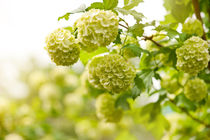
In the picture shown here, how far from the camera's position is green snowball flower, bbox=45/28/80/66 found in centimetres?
75

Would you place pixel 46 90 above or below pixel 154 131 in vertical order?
above

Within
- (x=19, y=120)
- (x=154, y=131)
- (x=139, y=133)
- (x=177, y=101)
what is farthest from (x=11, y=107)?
(x=139, y=133)

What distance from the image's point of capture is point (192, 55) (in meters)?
0.79

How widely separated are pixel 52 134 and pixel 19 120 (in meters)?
0.29

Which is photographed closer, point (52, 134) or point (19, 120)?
point (19, 120)

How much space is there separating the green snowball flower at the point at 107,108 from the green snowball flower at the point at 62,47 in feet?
1.59

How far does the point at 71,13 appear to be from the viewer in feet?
2.46

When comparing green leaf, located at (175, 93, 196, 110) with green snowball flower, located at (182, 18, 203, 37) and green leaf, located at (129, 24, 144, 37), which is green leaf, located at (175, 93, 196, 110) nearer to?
green snowball flower, located at (182, 18, 203, 37)

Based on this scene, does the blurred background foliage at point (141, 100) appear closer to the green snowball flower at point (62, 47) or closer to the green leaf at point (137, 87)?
the green leaf at point (137, 87)

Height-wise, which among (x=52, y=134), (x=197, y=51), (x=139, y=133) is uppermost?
(x=197, y=51)

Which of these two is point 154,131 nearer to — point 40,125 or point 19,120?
point 40,125

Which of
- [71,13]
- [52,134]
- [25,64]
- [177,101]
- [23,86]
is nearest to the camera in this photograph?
[71,13]

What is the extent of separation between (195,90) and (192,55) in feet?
0.80

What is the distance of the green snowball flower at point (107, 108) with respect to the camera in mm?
1222
